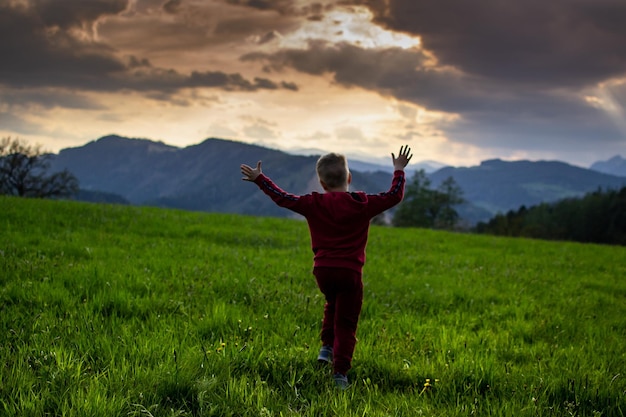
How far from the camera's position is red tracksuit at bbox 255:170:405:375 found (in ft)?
16.1

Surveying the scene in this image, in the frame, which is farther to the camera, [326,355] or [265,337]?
[265,337]

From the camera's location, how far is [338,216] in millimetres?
4887

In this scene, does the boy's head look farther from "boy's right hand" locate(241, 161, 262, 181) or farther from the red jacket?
"boy's right hand" locate(241, 161, 262, 181)

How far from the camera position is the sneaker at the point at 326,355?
527cm

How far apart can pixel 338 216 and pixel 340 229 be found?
0.17 meters

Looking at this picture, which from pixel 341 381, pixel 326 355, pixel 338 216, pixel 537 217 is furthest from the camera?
pixel 537 217

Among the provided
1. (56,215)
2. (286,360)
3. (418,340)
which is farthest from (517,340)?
(56,215)

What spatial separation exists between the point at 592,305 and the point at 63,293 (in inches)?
422

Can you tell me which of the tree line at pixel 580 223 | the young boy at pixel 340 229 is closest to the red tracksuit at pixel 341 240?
the young boy at pixel 340 229

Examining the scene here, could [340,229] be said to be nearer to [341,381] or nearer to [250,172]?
[250,172]

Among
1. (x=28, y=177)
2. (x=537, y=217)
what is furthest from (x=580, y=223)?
(x=28, y=177)

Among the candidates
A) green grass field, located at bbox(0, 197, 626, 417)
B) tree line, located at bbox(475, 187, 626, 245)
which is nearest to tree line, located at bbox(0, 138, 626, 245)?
tree line, located at bbox(475, 187, 626, 245)

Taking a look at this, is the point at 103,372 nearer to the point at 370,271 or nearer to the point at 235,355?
the point at 235,355

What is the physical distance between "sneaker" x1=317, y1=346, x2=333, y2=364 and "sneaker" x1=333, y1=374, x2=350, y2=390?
0.41 m
